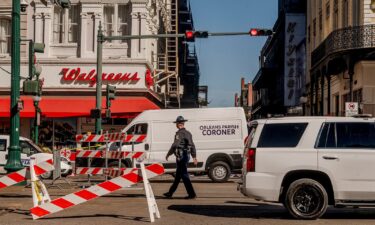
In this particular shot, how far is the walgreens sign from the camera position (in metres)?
39.5

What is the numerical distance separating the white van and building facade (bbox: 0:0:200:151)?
13.9 metres

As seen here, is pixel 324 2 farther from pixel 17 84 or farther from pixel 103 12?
pixel 17 84

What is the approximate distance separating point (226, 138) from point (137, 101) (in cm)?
1570

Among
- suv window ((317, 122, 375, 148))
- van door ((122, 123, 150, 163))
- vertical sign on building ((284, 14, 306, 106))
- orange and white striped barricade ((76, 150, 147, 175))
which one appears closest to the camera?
suv window ((317, 122, 375, 148))

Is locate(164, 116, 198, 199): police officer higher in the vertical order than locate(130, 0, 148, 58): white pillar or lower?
lower

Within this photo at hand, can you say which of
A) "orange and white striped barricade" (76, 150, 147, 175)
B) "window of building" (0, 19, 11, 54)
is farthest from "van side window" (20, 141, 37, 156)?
"window of building" (0, 19, 11, 54)

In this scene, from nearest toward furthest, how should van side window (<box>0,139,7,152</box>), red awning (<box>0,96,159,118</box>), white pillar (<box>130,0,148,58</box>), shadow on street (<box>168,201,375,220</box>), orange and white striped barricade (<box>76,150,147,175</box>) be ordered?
shadow on street (<box>168,201,375,220</box>) < orange and white striped barricade (<box>76,150,147,175</box>) < van side window (<box>0,139,7,152</box>) < red awning (<box>0,96,159,118</box>) < white pillar (<box>130,0,148,58</box>)

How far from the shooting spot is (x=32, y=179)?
1322cm

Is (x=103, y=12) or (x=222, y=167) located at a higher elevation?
(x=103, y=12)

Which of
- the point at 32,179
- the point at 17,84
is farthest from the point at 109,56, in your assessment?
the point at 32,179

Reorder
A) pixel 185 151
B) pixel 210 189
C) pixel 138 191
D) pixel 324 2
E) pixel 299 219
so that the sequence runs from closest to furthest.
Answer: pixel 299 219 → pixel 185 151 → pixel 138 191 → pixel 210 189 → pixel 324 2

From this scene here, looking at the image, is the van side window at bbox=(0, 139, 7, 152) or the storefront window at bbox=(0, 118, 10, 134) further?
the storefront window at bbox=(0, 118, 10, 134)

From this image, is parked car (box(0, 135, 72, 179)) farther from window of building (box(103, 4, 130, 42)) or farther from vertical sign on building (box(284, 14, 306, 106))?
vertical sign on building (box(284, 14, 306, 106))

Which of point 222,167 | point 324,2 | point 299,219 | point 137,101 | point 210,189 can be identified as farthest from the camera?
point 324,2
